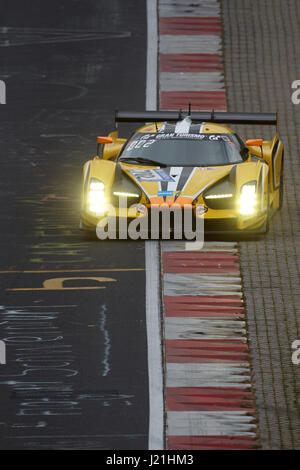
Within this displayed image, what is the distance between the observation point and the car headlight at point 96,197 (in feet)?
49.4

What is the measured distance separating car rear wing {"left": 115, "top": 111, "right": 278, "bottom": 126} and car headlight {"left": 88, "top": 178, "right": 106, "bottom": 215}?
1.93 m

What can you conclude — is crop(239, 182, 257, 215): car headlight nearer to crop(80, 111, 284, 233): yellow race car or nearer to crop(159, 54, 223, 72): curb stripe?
crop(80, 111, 284, 233): yellow race car

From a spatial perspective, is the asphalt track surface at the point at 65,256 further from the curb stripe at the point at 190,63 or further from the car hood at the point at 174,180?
the car hood at the point at 174,180

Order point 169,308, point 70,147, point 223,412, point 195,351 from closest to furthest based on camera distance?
point 223,412, point 195,351, point 169,308, point 70,147

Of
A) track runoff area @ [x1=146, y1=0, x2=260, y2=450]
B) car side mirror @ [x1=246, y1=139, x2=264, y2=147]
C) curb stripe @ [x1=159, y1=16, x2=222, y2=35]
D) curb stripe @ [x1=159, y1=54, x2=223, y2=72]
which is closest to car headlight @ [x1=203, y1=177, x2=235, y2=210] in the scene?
track runoff area @ [x1=146, y1=0, x2=260, y2=450]

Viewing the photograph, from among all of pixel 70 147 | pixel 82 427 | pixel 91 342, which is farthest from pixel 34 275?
pixel 70 147

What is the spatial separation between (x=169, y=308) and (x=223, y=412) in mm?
2595

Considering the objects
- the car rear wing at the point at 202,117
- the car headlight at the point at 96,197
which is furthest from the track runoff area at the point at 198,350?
the car rear wing at the point at 202,117

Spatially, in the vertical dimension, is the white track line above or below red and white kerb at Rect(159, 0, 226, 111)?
below

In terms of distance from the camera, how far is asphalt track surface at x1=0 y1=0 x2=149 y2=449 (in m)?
10.5

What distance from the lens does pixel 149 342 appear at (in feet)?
39.0

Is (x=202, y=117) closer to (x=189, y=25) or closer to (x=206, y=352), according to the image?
(x=206, y=352)

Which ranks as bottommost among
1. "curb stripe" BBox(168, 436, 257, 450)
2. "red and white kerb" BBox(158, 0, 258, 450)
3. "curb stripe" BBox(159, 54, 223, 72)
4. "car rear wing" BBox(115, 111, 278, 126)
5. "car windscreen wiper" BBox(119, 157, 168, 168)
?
"curb stripe" BBox(168, 436, 257, 450)
